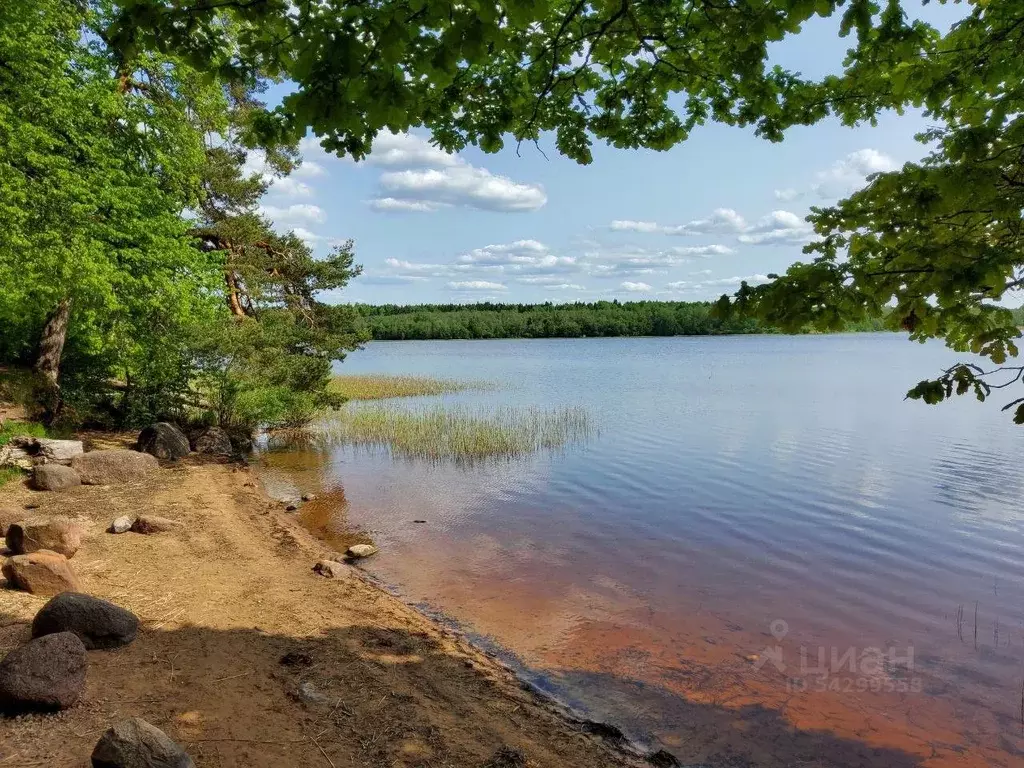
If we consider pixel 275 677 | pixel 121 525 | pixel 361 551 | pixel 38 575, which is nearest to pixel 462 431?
pixel 361 551

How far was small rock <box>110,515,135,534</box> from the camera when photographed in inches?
390

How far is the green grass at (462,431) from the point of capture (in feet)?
67.1

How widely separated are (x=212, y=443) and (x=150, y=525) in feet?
28.0

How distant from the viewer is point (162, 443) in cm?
1625

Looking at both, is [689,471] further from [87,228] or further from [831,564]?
[87,228]

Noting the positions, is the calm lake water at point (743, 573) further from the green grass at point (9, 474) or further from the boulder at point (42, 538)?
the green grass at point (9, 474)

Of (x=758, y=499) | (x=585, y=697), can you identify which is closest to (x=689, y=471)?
(x=758, y=499)

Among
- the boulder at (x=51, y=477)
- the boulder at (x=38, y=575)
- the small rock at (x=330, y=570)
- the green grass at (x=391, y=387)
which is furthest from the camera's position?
the green grass at (x=391, y=387)

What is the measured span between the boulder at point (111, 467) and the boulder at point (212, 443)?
385 cm

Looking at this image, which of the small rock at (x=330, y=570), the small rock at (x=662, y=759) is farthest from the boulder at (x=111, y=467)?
the small rock at (x=662, y=759)

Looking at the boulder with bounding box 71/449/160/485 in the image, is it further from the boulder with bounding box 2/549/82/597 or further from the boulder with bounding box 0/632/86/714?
the boulder with bounding box 0/632/86/714

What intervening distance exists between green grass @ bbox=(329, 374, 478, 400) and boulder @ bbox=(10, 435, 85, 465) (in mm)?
20383

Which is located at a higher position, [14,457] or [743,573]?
[14,457]

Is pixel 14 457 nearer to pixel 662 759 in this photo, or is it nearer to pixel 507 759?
pixel 507 759
